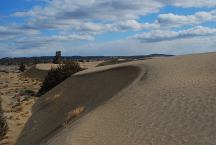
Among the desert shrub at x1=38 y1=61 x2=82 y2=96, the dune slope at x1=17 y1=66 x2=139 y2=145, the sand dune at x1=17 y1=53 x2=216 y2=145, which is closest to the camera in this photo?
the sand dune at x1=17 y1=53 x2=216 y2=145

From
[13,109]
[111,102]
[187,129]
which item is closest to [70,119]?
[111,102]

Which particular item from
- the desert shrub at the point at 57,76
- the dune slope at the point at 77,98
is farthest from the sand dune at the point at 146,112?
the desert shrub at the point at 57,76

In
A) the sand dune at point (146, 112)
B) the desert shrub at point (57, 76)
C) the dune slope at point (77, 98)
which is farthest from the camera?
the desert shrub at point (57, 76)

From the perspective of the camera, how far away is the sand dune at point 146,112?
1298 centimetres

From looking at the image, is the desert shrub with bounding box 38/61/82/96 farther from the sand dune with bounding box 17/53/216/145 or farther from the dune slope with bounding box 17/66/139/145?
the sand dune with bounding box 17/53/216/145

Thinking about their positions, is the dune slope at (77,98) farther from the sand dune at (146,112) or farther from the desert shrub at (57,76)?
the desert shrub at (57,76)

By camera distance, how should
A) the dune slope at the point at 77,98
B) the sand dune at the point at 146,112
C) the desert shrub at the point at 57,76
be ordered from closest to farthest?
the sand dune at the point at 146,112, the dune slope at the point at 77,98, the desert shrub at the point at 57,76

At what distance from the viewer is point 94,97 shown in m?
24.5

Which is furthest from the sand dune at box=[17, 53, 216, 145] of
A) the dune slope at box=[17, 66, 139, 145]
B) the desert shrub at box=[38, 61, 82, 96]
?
the desert shrub at box=[38, 61, 82, 96]

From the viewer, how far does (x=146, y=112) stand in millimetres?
15867

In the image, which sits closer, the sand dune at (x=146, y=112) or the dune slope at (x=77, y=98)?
the sand dune at (x=146, y=112)

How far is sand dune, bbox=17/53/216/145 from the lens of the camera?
13.0m

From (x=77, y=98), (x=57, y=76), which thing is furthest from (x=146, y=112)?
(x=57, y=76)

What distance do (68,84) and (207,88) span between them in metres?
18.9
